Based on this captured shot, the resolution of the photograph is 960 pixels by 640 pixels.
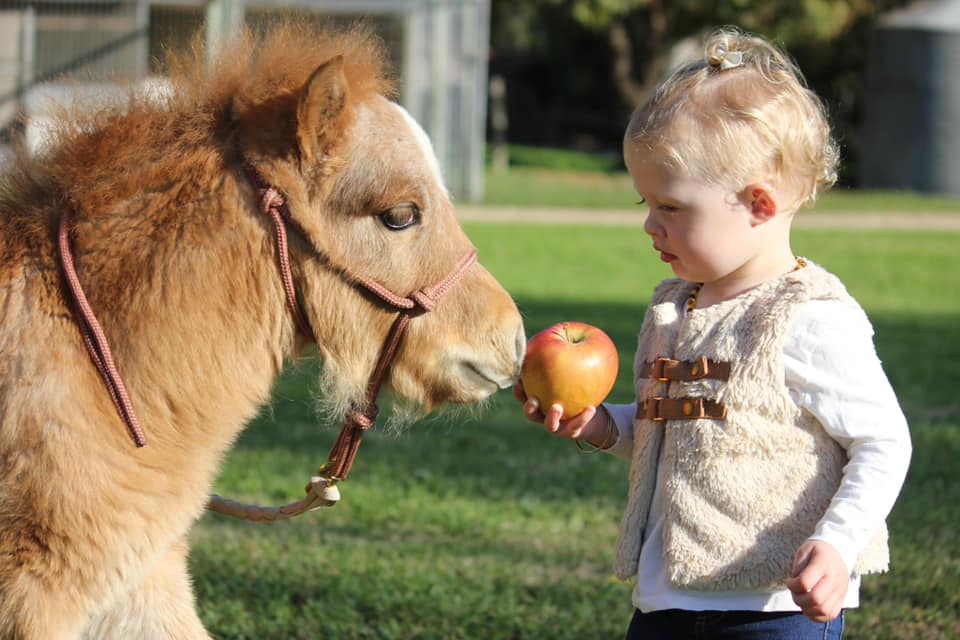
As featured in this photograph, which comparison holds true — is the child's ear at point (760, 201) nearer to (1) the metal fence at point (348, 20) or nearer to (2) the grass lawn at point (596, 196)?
(1) the metal fence at point (348, 20)

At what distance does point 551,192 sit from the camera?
24.4 metres

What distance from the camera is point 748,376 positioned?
270cm

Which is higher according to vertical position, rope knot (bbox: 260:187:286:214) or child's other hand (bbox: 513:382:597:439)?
rope knot (bbox: 260:187:286:214)

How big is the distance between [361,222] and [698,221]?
76 centimetres

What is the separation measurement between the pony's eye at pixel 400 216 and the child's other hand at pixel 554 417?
51 cm

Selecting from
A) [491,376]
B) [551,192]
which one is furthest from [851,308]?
[551,192]

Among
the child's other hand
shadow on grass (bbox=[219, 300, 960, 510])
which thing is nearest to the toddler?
the child's other hand

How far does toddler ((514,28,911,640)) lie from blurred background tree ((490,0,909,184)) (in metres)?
19.2

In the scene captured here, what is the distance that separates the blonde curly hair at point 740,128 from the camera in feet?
8.90

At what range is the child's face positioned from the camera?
2744 mm

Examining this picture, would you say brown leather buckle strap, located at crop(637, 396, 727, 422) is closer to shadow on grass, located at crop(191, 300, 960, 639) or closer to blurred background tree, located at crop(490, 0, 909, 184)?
shadow on grass, located at crop(191, 300, 960, 639)

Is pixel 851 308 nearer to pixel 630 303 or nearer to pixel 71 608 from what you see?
pixel 71 608

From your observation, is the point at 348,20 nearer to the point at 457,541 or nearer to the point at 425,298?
the point at 457,541

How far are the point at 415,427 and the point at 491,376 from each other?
4323mm
